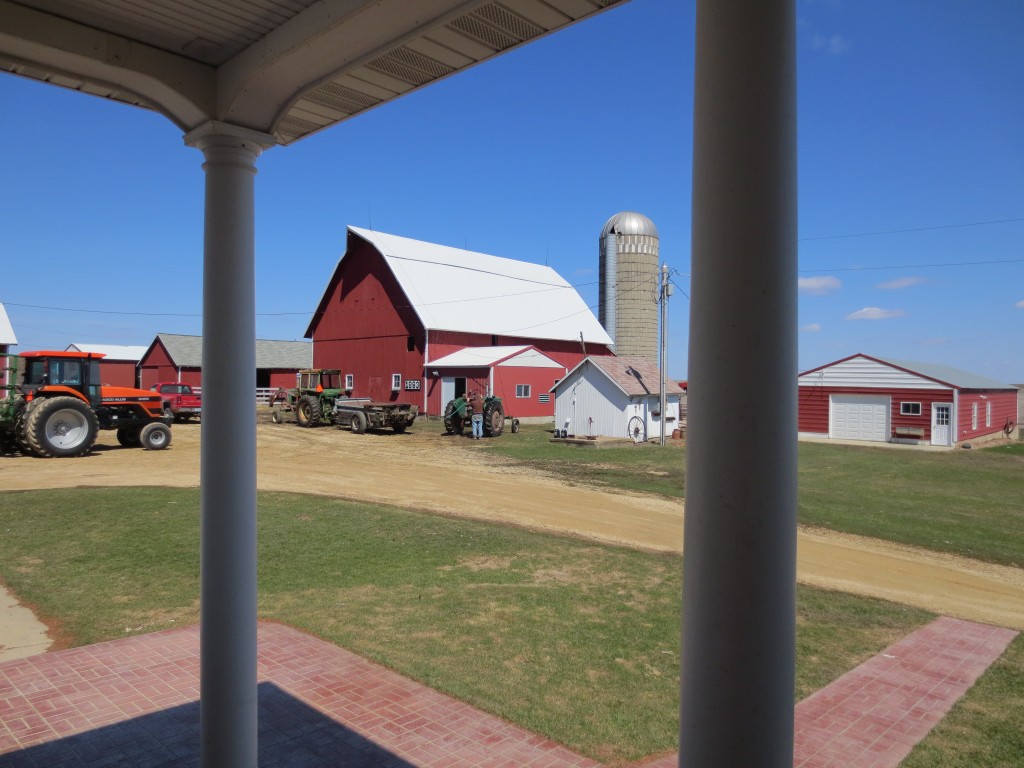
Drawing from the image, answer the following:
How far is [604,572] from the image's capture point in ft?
29.2

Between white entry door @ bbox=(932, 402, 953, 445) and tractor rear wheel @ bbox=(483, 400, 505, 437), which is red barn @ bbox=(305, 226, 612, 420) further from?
white entry door @ bbox=(932, 402, 953, 445)

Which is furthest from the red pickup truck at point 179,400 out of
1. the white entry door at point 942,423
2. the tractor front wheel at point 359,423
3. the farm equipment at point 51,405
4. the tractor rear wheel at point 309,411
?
the white entry door at point 942,423

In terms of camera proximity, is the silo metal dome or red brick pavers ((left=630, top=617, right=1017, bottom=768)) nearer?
red brick pavers ((left=630, top=617, right=1017, bottom=768))

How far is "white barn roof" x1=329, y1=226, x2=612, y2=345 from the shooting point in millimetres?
36219

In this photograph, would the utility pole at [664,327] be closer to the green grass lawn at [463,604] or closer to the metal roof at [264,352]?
the green grass lawn at [463,604]

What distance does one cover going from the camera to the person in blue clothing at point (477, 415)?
26.9 m

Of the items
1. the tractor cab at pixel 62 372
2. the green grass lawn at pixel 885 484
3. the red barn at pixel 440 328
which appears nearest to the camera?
the green grass lawn at pixel 885 484

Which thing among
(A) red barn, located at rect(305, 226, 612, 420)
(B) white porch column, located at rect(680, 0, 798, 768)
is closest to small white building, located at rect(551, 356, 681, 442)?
(A) red barn, located at rect(305, 226, 612, 420)

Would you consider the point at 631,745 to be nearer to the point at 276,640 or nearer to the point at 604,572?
the point at 276,640

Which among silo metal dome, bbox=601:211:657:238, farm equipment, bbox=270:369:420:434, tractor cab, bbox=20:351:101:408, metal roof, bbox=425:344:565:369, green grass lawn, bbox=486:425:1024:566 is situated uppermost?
silo metal dome, bbox=601:211:657:238

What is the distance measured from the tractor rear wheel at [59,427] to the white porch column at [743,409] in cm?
2135

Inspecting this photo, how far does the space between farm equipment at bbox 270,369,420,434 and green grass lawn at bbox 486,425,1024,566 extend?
15.3ft

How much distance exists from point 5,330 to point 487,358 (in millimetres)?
22283

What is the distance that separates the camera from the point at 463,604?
747 centimetres
